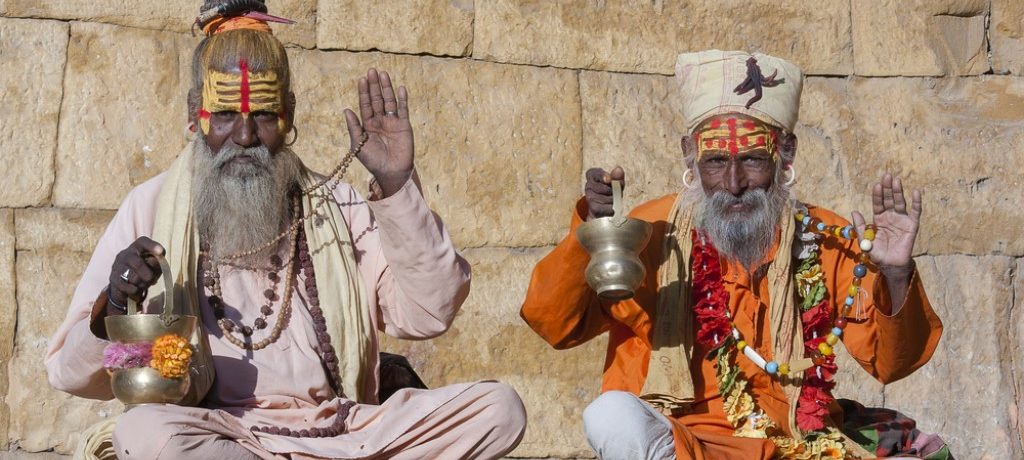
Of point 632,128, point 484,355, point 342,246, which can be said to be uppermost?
point 632,128

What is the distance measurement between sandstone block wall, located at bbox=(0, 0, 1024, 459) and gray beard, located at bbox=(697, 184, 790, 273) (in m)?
1.60

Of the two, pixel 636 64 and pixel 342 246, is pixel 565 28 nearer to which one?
pixel 636 64

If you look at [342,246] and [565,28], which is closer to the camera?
[342,246]

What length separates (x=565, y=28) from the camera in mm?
7473

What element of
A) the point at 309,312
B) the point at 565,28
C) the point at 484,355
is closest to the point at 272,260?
the point at 309,312

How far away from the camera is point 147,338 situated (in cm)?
516

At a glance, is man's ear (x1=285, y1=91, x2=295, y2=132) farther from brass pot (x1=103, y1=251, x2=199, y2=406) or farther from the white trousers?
the white trousers

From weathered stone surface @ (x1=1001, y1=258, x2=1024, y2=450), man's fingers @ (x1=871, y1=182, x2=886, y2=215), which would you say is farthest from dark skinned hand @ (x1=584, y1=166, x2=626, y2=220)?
weathered stone surface @ (x1=1001, y1=258, x2=1024, y2=450)

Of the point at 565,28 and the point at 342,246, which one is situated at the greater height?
the point at 565,28

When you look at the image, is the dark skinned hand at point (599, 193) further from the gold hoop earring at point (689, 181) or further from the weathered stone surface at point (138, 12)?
the weathered stone surface at point (138, 12)

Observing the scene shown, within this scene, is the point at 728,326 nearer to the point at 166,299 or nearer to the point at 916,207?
the point at 916,207

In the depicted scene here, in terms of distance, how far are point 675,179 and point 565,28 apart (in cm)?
79

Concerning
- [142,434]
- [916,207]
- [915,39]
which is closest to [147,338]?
[142,434]

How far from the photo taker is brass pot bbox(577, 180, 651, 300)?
17.1ft
